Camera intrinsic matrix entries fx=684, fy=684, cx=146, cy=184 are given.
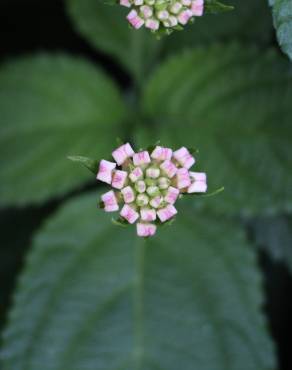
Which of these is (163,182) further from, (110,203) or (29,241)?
(29,241)

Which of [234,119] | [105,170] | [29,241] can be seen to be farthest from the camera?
[29,241]

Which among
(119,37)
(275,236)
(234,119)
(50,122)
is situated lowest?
(275,236)

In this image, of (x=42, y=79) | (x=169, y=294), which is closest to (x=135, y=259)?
(x=169, y=294)

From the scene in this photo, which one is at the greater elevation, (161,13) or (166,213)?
(161,13)

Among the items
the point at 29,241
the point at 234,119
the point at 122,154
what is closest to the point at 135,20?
the point at 122,154

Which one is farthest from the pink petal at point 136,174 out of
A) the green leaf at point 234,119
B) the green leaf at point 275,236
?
the green leaf at point 275,236

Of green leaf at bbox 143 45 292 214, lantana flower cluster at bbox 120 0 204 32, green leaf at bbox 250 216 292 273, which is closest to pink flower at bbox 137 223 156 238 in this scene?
lantana flower cluster at bbox 120 0 204 32
